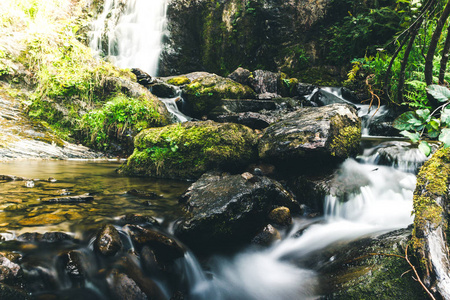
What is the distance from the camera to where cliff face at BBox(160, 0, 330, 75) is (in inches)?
499

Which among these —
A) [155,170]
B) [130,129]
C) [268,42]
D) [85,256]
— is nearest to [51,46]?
[130,129]

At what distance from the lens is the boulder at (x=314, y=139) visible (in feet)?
13.1

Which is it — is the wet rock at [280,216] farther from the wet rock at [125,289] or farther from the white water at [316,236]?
the wet rock at [125,289]

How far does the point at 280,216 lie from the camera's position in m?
3.33

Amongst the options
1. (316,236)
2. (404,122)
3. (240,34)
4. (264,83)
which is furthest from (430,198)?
(240,34)

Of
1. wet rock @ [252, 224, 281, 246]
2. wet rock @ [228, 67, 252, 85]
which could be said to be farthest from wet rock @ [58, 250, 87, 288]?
wet rock @ [228, 67, 252, 85]

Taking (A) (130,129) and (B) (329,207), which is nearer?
(B) (329,207)

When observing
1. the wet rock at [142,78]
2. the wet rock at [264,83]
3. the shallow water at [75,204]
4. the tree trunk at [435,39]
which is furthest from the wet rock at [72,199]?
the wet rock at [264,83]

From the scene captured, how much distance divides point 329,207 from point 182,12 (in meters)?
14.9

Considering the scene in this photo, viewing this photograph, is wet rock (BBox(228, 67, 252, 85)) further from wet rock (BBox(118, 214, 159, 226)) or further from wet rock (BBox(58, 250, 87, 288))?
wet rock (BBox(58, 250, 87, 288))

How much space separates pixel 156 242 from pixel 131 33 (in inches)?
567

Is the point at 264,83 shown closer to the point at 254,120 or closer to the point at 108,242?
the point at 254,120

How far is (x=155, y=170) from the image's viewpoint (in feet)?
16.6

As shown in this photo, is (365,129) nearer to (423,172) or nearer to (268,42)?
(423,172)
